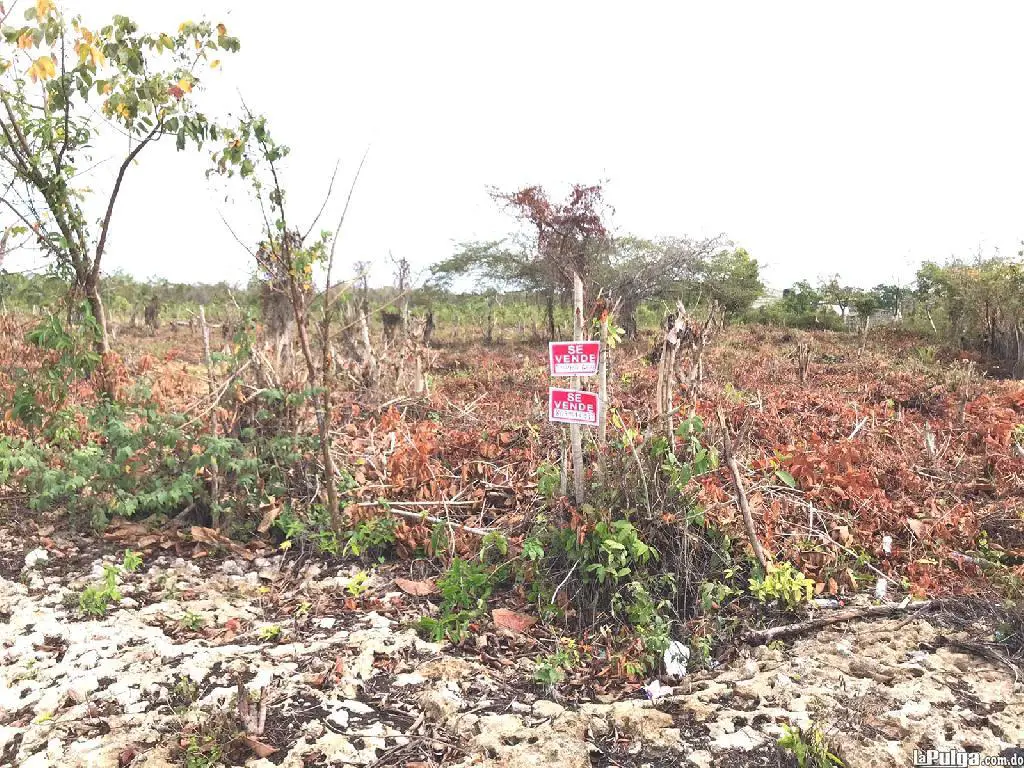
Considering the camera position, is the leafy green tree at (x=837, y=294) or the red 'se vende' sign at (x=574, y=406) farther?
the leafy green tree at (x=837, y=294)

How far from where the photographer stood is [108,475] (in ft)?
12.5

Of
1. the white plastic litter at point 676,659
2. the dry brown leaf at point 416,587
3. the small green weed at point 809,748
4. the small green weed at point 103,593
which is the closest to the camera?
the small green weed at point 809,748

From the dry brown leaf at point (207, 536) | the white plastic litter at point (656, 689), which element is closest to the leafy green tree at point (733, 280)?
the dry brown leaf at point (207, 536)

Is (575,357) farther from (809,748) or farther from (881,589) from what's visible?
(881,589)

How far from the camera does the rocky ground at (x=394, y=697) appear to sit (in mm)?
2227

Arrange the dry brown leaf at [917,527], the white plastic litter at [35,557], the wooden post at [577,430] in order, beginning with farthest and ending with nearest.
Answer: the dry brown leaf at [917,527], the white plastic litter at [35,557], the wooden post at [577,430]

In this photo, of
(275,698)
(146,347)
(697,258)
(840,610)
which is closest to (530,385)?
(840,610)

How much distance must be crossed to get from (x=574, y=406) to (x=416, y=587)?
4.19 feet

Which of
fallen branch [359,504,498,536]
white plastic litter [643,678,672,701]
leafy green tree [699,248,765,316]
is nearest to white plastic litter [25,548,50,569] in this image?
fallen branch [359,504,498,536]

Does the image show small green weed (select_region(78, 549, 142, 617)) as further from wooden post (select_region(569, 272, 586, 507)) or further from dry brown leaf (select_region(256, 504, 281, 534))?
wooden post (select_region(569, 272, 586, 507))

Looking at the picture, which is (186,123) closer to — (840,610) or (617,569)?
(617,569)

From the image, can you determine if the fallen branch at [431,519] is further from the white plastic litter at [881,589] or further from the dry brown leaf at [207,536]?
the white plastic litter at [881,589]

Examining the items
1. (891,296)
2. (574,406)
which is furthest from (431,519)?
(891,296)

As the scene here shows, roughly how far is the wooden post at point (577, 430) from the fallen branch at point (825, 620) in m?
1.02
